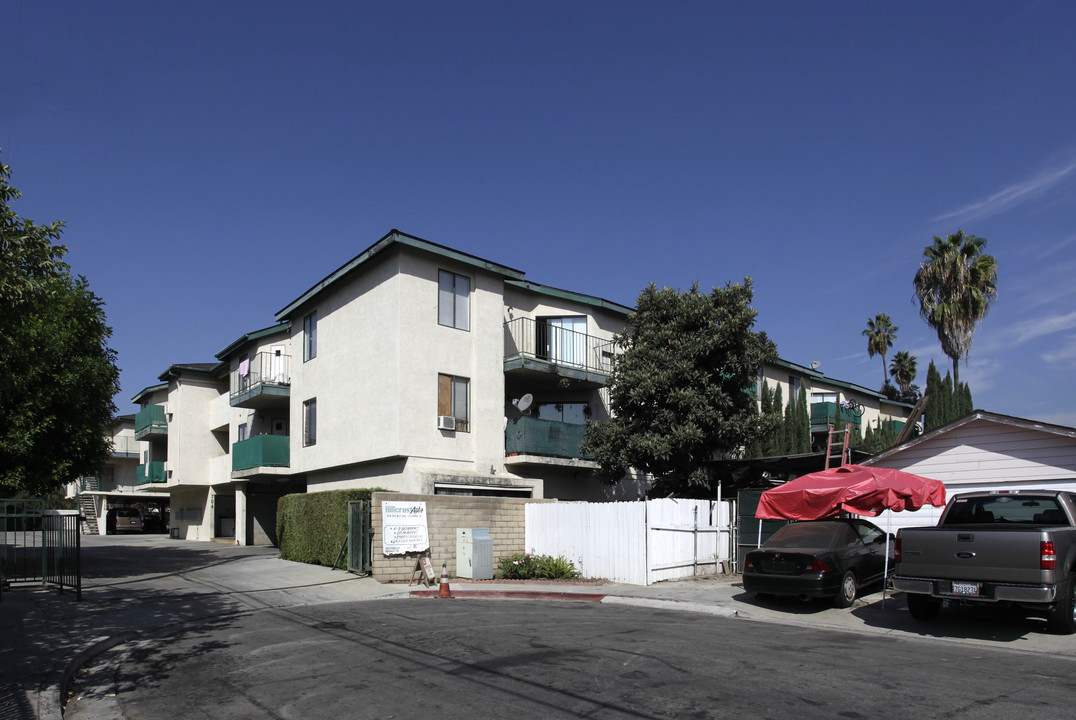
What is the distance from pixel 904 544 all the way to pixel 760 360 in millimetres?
10970

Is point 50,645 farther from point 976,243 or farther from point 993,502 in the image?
point 976,243

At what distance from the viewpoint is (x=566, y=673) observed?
8.32 meters

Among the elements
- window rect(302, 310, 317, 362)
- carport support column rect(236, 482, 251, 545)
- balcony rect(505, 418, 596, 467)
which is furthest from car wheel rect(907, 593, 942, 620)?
carport support column rect(236, 482, 251, 545)

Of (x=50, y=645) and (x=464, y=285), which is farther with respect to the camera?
(x=464, y=285)

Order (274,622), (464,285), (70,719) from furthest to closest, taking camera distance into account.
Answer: (464,285) → (274,622) → (70,719)

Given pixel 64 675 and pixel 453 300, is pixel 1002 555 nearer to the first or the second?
pixel 64 675

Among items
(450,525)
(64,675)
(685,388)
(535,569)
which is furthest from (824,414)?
(64,675)

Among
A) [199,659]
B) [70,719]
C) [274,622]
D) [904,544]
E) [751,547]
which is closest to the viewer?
[70,719]

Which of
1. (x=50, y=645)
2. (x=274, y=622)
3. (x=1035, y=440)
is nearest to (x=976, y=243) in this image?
(x=1035, y=440)

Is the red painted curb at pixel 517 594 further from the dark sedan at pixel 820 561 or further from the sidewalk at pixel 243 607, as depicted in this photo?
A: the dark sedan at pixel 820 561

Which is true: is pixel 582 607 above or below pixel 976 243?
below

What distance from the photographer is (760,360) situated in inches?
862

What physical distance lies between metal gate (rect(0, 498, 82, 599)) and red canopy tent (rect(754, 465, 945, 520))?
1280 cm

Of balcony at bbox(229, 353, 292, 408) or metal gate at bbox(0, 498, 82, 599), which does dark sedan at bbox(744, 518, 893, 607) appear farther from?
balcony at bbox(229, 353, 292, 408)
